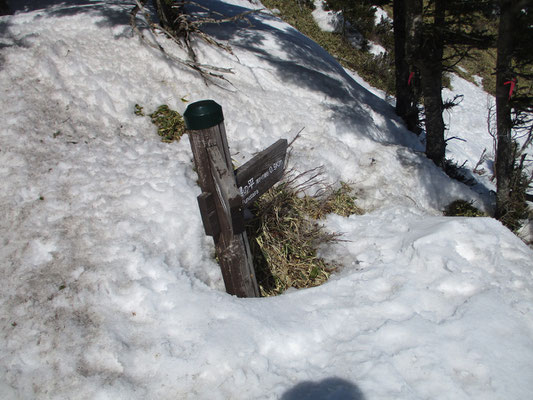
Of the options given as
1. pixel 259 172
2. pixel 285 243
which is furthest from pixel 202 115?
pixel 285 243

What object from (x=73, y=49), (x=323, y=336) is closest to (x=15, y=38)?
(x=73, y=49)

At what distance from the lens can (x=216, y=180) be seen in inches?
106

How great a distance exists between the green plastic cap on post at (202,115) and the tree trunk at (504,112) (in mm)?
4519

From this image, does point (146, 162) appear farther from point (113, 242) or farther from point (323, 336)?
point (323, 336)

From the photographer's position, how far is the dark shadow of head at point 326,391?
232 centimetres

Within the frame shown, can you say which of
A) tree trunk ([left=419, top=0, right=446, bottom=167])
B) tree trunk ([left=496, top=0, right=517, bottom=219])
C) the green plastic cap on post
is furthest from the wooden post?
tree trunk ([left=419, top=0, right=446, bottom=167])

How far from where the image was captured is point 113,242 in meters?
3.38

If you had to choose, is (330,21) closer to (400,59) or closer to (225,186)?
(400,59)

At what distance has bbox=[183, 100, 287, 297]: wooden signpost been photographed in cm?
258

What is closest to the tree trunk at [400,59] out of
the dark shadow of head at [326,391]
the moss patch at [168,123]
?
the moss patch at [168,123]

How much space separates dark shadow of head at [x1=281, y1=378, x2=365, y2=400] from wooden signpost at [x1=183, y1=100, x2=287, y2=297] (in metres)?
1.01

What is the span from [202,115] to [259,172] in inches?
30.2

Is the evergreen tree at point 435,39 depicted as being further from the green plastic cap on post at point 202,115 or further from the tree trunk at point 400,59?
the green plastic cap on post at point 202,115

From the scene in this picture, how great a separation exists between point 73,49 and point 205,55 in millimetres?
2221
